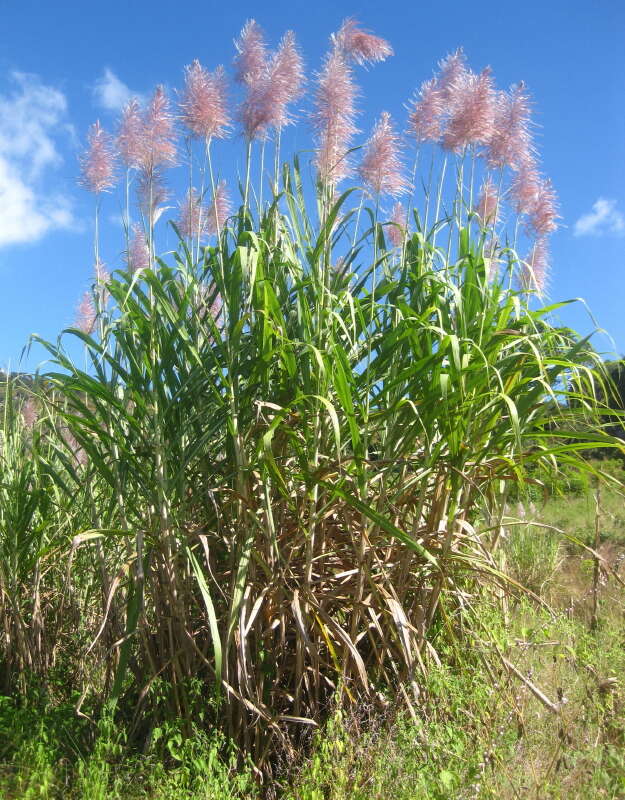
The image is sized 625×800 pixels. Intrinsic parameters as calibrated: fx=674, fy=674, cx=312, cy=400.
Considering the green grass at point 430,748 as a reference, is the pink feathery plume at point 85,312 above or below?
above

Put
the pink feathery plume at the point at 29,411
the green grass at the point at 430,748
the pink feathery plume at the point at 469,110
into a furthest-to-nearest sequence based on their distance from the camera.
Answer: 1. the pink feathery plume at the point at 29,411
2. the pink feathery plume at the point at 469,110
3. the green grass at the point at 430,748

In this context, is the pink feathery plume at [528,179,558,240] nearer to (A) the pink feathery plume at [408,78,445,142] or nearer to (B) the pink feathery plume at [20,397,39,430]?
(A) the pink feathery plume at [408,78,445,142]

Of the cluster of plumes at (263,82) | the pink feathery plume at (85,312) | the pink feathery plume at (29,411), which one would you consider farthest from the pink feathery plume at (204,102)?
the pink feathery plume at (29,411)

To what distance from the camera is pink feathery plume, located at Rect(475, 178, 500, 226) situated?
105 inches

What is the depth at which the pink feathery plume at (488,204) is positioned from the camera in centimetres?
267

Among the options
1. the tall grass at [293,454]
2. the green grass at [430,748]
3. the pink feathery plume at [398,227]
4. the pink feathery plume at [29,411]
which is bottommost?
the green grass at [430,748]

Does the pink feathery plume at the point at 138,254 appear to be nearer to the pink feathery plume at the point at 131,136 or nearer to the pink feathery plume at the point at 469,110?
the pink feathery plume at the point at 131,136

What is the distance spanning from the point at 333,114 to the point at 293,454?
110cm

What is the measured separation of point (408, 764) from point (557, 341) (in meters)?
1.54

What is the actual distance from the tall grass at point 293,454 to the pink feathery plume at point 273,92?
0.41 feet

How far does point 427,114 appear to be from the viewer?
2396mm

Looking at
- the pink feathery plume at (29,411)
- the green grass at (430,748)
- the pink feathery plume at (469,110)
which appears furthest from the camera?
the pink feathery plume at (29,411)

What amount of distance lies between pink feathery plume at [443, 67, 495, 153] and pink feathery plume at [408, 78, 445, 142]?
4cm

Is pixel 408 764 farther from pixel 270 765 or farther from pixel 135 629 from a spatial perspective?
pixel 135 629
